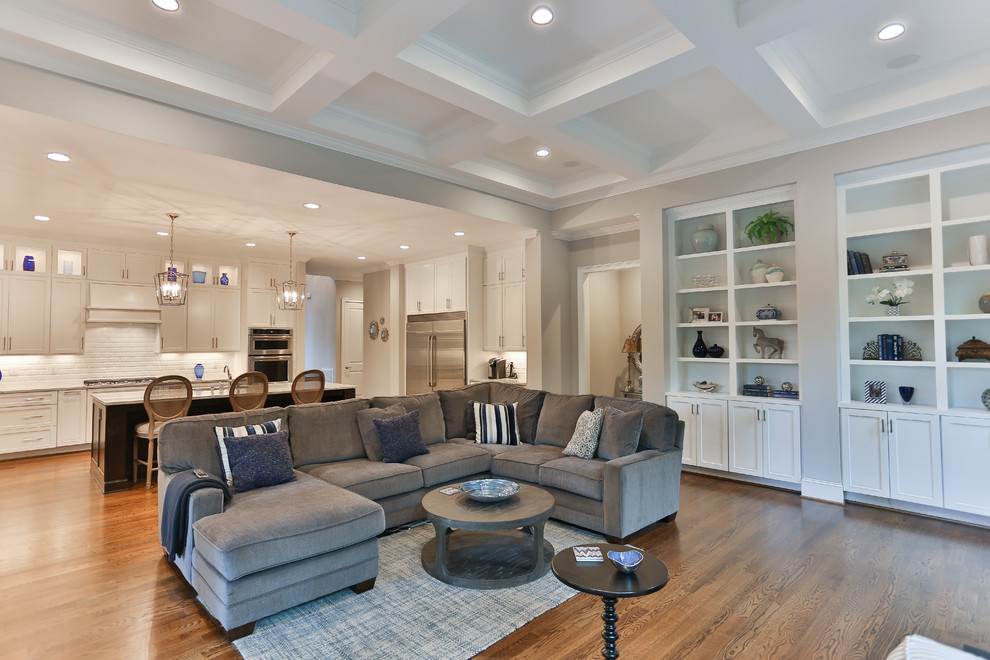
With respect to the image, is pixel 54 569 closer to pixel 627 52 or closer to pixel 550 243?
pixel 627 52

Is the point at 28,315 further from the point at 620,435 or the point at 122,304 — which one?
the point at 620,435

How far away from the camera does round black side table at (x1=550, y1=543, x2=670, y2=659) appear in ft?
6.13

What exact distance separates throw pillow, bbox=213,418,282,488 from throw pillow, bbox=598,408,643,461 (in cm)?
237

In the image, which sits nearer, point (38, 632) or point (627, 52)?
point (38, 632)

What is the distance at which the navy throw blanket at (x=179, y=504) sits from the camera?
9.05ft

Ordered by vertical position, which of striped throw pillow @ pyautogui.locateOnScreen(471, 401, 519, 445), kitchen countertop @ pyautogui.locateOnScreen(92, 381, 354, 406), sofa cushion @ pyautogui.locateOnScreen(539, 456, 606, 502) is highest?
kitchen countertop @ pyautogui.locateOnScreen(92, 381, 354, 406)

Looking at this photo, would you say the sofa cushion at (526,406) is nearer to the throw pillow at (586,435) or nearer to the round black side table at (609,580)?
the throw pillow at (586,435)

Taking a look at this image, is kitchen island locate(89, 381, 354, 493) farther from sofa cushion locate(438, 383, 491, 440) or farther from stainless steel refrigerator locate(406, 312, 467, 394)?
stainless steel refrigerator locate(406, 312, 467, 394)

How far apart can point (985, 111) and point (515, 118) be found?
11.1ft

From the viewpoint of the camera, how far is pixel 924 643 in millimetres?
1470

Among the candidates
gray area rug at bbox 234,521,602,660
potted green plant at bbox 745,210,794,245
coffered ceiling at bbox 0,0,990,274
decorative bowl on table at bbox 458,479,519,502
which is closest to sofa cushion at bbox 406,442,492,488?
decorative bowl on table at bbox 458,479,519,502

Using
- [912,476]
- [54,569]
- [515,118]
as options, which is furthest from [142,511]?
[912,476]

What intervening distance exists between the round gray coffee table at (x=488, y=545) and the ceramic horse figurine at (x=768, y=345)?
306cm

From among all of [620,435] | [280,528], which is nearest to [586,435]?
[620,435]
